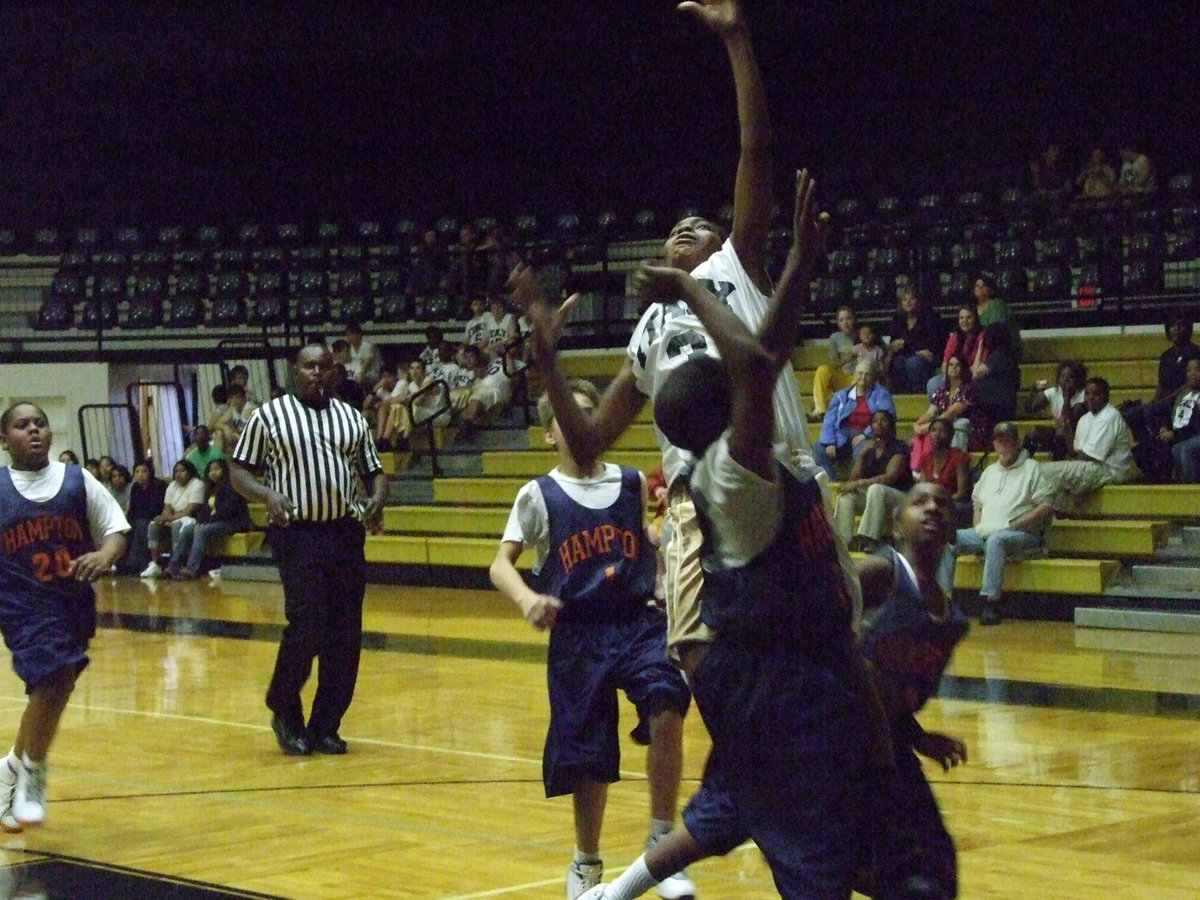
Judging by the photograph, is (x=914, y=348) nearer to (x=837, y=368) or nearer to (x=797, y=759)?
(x=837, y=368)

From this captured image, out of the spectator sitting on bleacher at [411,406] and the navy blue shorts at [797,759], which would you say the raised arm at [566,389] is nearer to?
the navy blue shorts at [797,759]

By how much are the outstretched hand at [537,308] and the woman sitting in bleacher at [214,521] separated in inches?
570

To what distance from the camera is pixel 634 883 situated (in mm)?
4301

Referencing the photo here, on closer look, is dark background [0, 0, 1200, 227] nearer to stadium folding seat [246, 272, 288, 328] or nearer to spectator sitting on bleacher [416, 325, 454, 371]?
stadium folding seat [246, 272, 288, 328]

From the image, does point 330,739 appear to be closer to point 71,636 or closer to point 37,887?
point 71,636

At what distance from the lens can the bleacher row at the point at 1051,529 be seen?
503 inches

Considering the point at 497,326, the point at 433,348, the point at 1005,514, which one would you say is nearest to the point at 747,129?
the point at 1005,514

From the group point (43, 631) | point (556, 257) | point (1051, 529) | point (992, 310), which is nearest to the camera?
point (43, 631)

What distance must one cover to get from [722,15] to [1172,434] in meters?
10.2

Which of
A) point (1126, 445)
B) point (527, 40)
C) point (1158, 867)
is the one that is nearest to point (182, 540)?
point (527, 40)

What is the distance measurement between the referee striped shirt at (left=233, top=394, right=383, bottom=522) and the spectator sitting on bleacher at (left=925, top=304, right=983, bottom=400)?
22.8ft

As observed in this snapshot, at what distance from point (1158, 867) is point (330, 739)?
3843 mm

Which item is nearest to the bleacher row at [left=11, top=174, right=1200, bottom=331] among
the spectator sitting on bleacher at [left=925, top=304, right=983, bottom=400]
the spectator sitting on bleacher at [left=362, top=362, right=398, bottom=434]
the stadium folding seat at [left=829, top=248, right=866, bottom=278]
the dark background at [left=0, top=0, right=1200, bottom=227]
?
the stadium folding seat at [left=829, top=248, right=866, bottom=278]

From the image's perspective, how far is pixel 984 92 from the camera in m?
20.3
